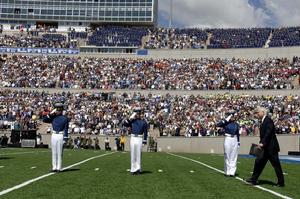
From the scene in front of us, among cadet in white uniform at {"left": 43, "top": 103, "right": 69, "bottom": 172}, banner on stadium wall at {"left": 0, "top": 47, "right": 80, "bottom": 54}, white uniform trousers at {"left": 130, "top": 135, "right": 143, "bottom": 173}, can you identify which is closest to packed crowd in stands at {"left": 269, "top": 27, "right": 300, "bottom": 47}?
banner on stadium wall at {"left": 0, "top": 47, "right": 80, "bottom": 54}

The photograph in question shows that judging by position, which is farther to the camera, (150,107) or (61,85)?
(61,85)

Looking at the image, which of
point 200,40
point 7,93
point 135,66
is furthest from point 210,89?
point 7,93

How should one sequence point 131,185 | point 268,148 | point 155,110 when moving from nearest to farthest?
point 131,185 < point 268,148 < point 155,110

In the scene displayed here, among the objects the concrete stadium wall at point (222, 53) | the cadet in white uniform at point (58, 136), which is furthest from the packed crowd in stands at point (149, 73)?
the cadet in white uniform at point (58, 136)

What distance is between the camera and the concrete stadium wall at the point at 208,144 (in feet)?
140

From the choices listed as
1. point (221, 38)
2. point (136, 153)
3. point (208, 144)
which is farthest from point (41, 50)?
point (136, 153)

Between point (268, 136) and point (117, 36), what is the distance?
6532 cm

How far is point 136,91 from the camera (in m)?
59.9

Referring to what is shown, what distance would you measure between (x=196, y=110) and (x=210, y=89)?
6639 millimetres

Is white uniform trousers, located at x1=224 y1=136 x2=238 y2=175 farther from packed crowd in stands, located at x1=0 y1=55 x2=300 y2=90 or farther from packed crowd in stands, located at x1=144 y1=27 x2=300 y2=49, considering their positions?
packed crowd in stands, located at x1=144 y1=27 x2=300 y2=49

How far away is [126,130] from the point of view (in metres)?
48.6

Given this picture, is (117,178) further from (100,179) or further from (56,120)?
(56,120)

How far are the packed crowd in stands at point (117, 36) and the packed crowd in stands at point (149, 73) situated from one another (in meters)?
6.08

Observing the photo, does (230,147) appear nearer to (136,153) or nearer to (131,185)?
(136,153)
